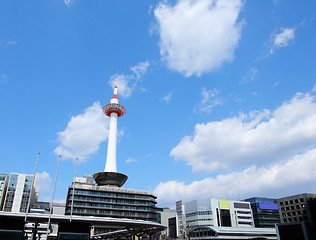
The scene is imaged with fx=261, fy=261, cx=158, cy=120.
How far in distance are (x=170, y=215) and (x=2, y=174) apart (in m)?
96.8

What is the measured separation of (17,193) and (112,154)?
145 feet

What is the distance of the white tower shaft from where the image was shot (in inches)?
4286

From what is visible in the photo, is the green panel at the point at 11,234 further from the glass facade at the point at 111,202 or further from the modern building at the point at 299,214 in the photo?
the modern building at the point at 299,214

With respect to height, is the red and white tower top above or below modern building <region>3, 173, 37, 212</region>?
above

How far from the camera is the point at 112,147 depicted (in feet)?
373

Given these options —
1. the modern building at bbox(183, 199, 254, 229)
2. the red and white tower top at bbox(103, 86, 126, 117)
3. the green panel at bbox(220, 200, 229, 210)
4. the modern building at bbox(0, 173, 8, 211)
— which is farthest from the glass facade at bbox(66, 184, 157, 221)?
the green panel at bbox(220, 200, 229, 210)

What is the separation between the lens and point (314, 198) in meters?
71.1

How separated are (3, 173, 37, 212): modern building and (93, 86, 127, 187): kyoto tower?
1239 inches

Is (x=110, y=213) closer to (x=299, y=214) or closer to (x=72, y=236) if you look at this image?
(x=299, y=214)

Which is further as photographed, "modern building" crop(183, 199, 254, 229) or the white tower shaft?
"modern building" crop(183, 199, 254, 229)

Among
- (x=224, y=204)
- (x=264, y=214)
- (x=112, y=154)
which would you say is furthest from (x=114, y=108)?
(x=264, y=214)

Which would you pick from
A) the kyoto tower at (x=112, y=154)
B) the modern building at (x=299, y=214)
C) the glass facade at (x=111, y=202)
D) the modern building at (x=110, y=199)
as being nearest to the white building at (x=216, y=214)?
the modern building at (x=110, y=199)

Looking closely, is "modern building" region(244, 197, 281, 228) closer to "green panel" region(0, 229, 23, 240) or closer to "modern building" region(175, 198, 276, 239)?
"modern building" region(175, 198, 276, 239)

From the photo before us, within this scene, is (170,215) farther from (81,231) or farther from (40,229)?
(81,231)
